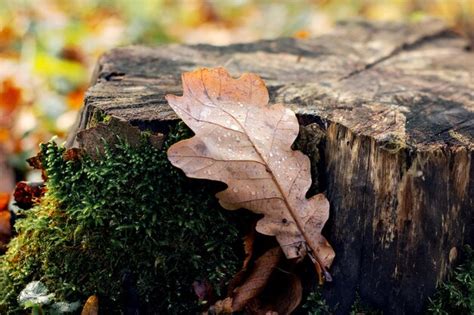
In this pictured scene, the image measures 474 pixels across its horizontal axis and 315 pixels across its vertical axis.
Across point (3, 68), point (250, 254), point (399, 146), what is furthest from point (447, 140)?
point (3, 68)

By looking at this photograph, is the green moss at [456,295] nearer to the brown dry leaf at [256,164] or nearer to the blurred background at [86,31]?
the brown dry leaf at [256,164]

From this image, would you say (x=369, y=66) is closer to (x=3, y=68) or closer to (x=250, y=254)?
(x=250, y=254)

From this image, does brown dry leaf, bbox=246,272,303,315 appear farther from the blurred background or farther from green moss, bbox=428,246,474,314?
the blurred background

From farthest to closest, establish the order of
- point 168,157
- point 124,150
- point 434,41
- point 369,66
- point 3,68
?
point 3,68
point 434,41
point 369,66
point 124,150
point 168,157

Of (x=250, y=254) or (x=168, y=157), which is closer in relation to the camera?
(x=168, y=157)

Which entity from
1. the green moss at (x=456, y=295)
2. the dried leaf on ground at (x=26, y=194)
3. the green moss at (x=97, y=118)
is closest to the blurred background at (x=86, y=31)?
the dried leaf on ground at (x=26, y=194)

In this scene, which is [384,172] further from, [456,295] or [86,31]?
[86,31]
